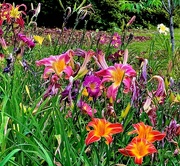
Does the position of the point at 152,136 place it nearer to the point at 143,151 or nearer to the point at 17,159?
the point at 143,151

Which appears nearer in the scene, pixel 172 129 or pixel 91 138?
pixel 91 138

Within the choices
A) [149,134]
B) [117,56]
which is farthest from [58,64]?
[117,56]

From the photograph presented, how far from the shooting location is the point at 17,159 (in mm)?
2057

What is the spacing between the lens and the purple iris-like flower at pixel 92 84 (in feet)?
6.05

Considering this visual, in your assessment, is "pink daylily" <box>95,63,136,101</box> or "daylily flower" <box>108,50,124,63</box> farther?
"daylily flower" <box>108,50,124,63</box>

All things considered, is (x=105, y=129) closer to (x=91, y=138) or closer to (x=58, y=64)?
(x=91, y=138)

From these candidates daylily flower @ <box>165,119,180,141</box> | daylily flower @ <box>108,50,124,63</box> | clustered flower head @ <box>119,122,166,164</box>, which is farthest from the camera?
daylily flower @ <box>108,50,124,63</box>

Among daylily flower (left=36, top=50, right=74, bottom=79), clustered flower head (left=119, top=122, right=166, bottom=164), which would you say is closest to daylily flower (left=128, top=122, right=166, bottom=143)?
clustered flower head (left=119, top=122, right=166, bottom=164)

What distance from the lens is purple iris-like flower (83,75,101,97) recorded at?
6.05 ft

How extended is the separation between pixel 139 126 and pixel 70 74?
1.34 feet

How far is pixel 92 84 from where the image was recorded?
1.85m

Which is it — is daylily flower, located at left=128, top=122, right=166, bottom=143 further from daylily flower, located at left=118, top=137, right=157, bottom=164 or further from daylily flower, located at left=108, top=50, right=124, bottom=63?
daylily flower, located at left=108, top=50, right=124, bottom=63

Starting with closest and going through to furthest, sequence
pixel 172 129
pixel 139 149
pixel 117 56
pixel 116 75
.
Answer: pixel 139 149 < pixel 116 75 < pixel 172 129 < pixel 117 56

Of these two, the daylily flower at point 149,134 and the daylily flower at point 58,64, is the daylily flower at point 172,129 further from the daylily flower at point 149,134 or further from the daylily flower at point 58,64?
the daylily flower at point 58,64
